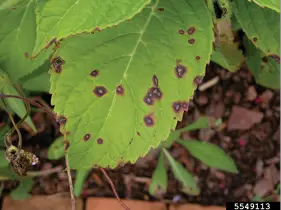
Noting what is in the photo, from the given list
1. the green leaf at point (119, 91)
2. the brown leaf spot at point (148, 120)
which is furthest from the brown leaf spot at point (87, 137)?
the brown leaf spot at point (148, 120)

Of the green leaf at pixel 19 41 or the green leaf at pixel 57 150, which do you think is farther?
the green leaf at pixel 57 150

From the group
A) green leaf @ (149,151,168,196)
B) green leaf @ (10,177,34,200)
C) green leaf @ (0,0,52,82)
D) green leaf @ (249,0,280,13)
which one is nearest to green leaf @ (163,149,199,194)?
green leaf @ (149,151,168,196)

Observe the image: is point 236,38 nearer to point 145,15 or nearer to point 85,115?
point 145,15

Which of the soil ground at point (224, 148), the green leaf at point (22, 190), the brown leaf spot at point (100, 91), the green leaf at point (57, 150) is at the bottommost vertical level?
the soil ground at point (224, 148)

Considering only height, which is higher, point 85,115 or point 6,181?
point 85,115

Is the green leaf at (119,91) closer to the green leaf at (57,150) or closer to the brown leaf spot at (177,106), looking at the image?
the brown leaf spot at (177,106)

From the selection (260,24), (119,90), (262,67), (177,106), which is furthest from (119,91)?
(262,67)

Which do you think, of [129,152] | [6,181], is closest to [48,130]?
[6,181]
